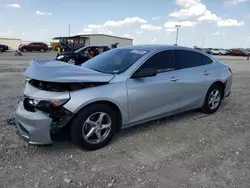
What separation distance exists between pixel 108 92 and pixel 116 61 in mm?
921

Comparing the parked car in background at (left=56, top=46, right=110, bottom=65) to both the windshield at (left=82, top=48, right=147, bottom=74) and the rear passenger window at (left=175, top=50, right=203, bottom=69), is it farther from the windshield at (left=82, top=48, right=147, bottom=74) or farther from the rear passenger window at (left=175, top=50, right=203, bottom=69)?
the rear passenger window at (left=175, top=50, right=203, bottom=69)

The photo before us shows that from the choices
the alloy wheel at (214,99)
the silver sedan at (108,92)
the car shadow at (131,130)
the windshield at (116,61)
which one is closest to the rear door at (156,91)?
the silver sedan at (108,92)

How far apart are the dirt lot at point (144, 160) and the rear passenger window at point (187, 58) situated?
44.0 inches

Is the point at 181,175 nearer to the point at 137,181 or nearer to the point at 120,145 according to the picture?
the point at 137,181

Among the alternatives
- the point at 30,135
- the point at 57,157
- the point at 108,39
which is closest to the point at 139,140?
the point at 57,157

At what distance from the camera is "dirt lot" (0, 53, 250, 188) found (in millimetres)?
2684

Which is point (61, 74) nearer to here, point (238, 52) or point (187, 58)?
point (187, 58)

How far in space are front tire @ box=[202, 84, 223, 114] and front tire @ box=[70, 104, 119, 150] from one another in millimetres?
2322

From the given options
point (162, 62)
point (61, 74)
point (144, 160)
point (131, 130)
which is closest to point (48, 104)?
point (61, 74)

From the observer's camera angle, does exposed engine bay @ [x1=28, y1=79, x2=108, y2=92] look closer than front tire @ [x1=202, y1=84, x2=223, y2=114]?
Yes

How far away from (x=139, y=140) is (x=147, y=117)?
0.40 meters

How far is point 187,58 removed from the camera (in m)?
4.55

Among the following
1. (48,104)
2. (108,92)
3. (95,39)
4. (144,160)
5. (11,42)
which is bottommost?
(144,160)

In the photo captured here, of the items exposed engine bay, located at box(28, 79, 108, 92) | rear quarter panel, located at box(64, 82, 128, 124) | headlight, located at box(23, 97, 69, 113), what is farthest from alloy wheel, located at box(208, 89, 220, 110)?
headlight, located at box(23, 97, 69, 113)
